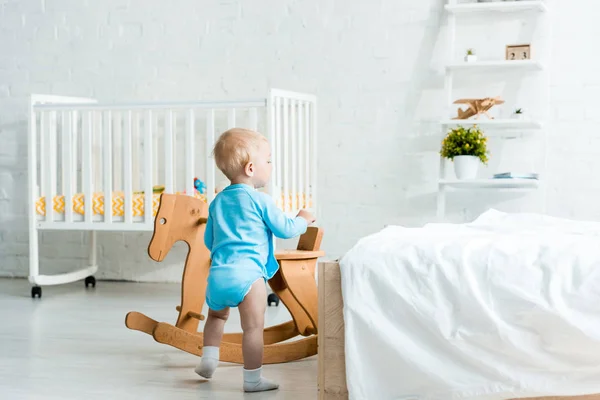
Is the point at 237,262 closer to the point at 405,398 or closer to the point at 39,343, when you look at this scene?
the point at 405,398

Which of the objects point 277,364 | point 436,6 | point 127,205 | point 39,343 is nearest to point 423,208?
point 436,6

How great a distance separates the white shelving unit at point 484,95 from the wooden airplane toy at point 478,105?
1.4 inches

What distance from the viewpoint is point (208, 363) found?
2.10 meters

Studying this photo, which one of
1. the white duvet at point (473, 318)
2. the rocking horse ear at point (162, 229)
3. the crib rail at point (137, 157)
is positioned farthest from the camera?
the crib rail at point (137, 157)

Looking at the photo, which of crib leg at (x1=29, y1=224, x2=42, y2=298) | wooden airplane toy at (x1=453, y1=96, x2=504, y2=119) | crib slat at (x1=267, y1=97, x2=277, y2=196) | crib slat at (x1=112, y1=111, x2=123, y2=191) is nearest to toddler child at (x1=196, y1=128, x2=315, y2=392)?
crib slat at (x1=267, y1=97, x2=277, y2=196)

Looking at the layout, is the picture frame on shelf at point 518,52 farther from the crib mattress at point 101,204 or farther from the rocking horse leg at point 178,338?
the rocking horse leg at point 178,338

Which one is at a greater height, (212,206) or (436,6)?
(436,6)

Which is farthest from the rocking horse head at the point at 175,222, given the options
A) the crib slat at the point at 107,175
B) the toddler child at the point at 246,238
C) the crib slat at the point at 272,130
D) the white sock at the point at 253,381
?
the crib slat at the point at 107,175

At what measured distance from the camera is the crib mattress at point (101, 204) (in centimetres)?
347

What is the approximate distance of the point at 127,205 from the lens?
346cm

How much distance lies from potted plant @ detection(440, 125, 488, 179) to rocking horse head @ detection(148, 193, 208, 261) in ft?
4.38

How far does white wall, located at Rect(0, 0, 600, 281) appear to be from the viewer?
3582 millimetres

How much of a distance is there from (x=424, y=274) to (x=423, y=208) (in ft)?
7.09

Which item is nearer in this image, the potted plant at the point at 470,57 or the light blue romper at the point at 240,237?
the light blue romper at the point at 240,237
